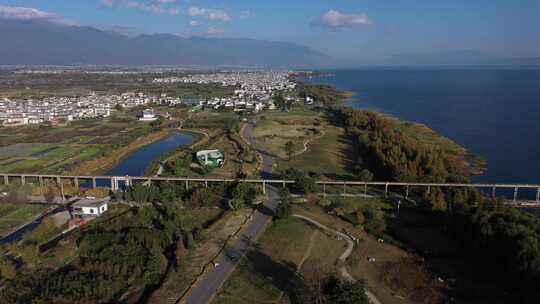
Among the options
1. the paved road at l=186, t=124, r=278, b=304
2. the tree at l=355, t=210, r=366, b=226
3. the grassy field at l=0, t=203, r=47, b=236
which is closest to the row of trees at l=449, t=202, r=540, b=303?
the tree at l=355, t=210, r=366, b=226

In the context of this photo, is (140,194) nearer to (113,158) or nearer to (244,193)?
(244,193)

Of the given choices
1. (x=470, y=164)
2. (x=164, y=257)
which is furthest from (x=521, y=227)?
(x=470, y=164)

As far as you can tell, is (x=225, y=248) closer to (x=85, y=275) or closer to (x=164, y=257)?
(x=164, y=257)

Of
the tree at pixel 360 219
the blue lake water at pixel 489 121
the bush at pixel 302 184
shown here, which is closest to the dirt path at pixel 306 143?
the bush at pixel 302 184

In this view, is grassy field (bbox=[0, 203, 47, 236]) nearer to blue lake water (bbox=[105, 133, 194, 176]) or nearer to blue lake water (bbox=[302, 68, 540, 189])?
blue lake water (bbox=[105, 133, 194, 176])

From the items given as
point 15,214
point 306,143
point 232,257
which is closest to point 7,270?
point 232,257
